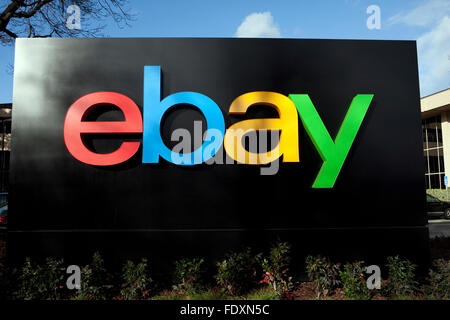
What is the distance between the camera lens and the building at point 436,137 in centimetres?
2203

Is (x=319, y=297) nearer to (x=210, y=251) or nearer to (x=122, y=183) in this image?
(x=210, y=251)

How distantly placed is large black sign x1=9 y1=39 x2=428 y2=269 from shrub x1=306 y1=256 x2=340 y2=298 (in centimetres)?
29

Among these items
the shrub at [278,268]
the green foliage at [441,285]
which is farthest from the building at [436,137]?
the shrub at [278,268]

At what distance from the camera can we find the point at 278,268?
16.7 ft

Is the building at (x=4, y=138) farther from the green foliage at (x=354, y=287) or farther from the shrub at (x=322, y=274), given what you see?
the green foliage at (x=354, y=287)

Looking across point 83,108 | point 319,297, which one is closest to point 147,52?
point 83,108

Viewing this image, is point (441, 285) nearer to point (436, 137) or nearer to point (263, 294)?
point (263, 294)

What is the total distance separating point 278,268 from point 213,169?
219 centimetres

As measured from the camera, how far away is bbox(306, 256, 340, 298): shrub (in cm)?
494

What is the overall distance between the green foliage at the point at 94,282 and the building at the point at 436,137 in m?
25.5

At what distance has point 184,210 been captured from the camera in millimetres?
5469
